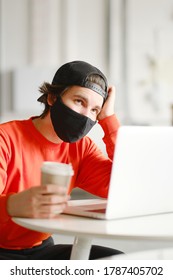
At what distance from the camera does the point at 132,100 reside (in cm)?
520

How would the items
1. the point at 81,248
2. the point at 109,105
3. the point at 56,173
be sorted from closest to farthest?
the point at 56,173
the point at 81,248
the point at 109,105

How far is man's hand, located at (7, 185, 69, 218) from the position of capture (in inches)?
47.4

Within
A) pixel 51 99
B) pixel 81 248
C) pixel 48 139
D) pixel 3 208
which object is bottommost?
pixel 81 248

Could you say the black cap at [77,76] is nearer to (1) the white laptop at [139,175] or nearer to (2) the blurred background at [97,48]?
(1) the white laptop at [139,175]

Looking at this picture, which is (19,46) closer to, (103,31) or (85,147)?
(103,31)

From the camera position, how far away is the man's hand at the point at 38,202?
121 cm

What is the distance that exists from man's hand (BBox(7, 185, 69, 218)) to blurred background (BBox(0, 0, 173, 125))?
375 centimetres

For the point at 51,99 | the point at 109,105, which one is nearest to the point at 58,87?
the point at 51,99

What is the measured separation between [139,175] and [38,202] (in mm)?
273

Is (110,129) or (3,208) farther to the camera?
(110,129)

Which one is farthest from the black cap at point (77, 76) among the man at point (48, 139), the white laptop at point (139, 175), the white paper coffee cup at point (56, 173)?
the white paper coffee cup at point (56, 173)

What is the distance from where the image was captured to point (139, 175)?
1.33 metres

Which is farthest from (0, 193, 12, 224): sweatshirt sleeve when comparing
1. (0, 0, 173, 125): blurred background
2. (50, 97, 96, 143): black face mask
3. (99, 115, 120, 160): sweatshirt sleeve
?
(0, 0, 173, 125): blurred background

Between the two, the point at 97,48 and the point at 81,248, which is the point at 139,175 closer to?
the point at 81,248
